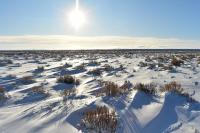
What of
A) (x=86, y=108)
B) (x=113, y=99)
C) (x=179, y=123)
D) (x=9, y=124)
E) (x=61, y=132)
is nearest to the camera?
(x=61, y=132)

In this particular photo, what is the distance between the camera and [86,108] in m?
6.12

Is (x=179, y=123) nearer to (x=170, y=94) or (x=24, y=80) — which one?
(x=170, y=94)

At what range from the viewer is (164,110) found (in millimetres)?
6562

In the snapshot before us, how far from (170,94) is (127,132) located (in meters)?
3.19

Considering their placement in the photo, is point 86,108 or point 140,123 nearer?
point 140,123

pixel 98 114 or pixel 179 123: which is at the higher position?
pixel 98 114

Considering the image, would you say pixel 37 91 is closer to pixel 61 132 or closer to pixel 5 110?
pixel 5 110

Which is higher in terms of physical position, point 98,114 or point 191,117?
point 98,114

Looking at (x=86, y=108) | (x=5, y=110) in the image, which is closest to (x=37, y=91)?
(x=5, y=110)

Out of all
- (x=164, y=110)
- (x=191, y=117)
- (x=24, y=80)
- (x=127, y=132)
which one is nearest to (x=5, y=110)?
(x=127, y=132)

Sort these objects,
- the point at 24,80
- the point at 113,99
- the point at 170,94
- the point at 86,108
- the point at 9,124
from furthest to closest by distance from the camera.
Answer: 1. the point at 24,80
2. the point at 170,94
3. the point at 113,99
4. the point at 86,108
5. the point at 9,124

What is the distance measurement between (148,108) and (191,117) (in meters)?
0.93

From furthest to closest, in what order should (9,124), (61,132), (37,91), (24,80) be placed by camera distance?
(24,80) < (37,91) < (9,124) < (61,132)

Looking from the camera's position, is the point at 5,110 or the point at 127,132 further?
the point at 5,110
